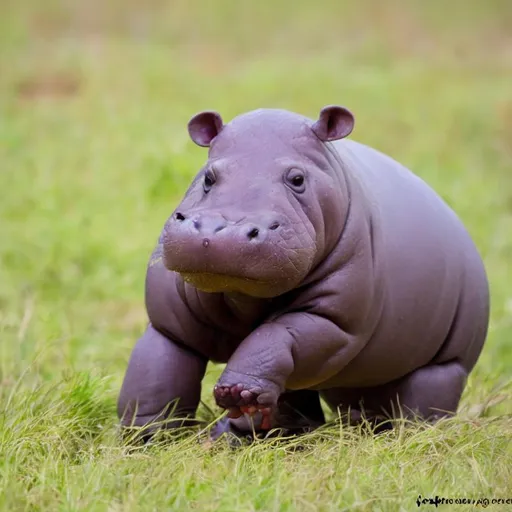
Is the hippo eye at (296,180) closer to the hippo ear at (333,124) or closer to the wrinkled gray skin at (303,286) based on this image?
the wrinkled gray skin at (303,286)

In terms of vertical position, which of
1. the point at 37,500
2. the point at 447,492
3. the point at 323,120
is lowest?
the point at 447,492

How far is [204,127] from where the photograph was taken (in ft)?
A: 14.0

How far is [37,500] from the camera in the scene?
3.36 meters

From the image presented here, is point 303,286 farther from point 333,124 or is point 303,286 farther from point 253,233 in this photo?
point 333,124

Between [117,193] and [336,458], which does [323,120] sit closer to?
[336,458]

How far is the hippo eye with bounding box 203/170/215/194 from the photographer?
3926 mm

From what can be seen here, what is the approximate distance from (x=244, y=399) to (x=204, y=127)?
3.58ft

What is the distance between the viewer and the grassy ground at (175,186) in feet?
11.8

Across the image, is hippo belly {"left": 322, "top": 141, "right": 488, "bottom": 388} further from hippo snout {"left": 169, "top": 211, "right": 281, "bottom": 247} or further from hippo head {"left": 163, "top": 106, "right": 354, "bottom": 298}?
hippo snout {"left": 169, "top": 211, "right": 281, "bottom": 247}

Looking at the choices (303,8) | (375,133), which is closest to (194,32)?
(303,8)

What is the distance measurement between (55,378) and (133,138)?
6148 millimetres

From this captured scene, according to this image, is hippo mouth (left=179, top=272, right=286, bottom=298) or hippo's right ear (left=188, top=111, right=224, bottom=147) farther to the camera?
hippo's right ear (left=188, top=111, right=224, bottom=147)

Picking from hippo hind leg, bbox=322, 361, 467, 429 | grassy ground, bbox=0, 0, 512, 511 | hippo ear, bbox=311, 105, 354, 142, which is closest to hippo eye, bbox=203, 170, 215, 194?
hippo ear, bbox=311, 105, 354, 142

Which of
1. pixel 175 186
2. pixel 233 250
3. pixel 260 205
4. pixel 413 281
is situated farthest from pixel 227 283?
pixel 175 186
